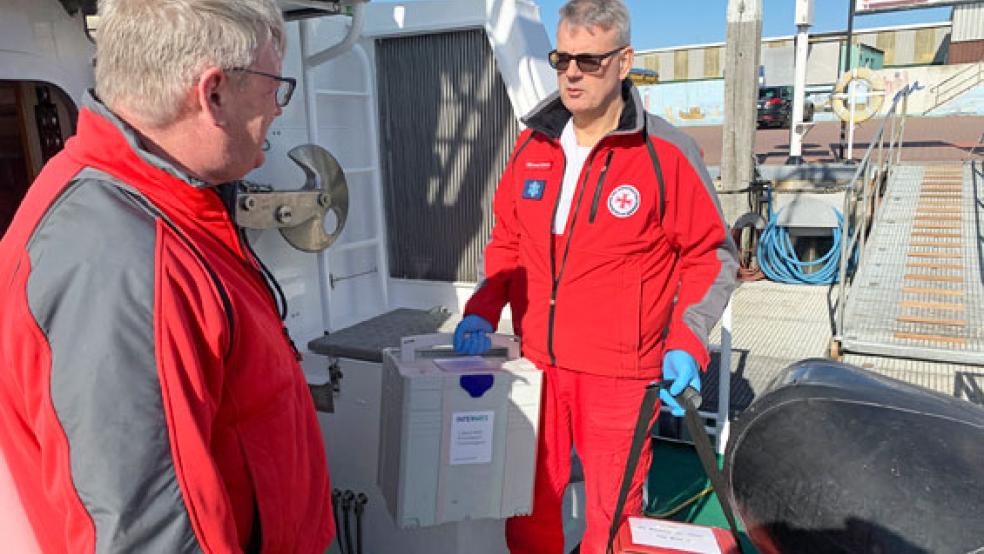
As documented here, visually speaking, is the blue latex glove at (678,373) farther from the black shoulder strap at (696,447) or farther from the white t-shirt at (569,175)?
the white t-shirt at (569,175)

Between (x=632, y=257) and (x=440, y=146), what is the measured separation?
136 centimetres

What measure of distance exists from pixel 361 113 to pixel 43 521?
2.45m

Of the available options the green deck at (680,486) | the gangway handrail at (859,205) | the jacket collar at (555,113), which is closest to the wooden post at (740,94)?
the gangway handrail at (859,205)

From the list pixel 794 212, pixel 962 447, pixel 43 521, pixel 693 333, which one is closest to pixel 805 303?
pixel 794 212

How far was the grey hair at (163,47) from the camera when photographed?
2.97 feet

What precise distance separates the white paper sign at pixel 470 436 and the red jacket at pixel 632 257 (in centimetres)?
29

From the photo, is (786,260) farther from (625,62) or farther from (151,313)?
(151,313)

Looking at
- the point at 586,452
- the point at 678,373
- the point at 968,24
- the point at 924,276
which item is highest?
the point at 968,24

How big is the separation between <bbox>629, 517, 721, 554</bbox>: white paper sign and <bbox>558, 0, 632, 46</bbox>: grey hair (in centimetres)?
137

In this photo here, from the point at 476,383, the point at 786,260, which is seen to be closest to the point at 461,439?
the point at 476,383

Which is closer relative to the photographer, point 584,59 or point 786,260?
point 584,59

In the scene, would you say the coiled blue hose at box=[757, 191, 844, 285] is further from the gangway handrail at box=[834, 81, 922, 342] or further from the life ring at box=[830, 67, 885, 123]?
the life ring at box=[830, 67, 885, 123]

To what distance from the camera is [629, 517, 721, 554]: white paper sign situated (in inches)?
60.2

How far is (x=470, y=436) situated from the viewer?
2.12 meters
